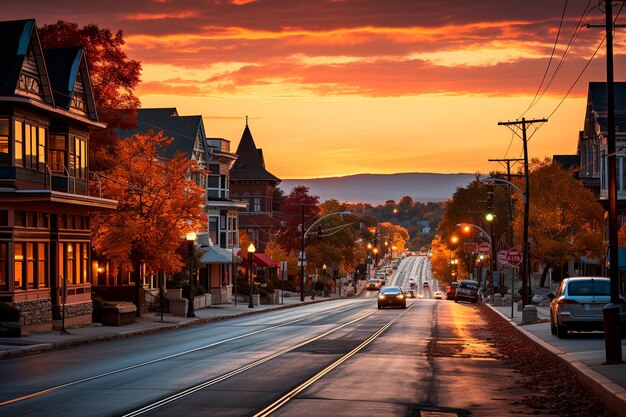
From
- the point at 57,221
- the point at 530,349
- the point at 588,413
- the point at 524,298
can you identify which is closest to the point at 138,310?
the point at 57,221

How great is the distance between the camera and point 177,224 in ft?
157

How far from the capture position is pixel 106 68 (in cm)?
5428

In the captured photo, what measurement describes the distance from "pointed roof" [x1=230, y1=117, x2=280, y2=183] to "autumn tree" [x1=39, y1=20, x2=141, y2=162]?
6048 centimetres

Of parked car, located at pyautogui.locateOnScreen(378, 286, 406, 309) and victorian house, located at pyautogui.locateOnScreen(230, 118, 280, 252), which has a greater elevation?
victorian house, located at pyautogui.locateOnScreen(230, 118, 280, 252)

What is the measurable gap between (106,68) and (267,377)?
3683 cm

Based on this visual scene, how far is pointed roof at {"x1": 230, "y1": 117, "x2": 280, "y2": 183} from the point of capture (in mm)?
115438

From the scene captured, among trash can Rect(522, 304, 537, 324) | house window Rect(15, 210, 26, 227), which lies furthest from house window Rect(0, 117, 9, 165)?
trash can Rect(522, 304, 537, 324)

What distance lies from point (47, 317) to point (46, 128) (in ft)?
25.4

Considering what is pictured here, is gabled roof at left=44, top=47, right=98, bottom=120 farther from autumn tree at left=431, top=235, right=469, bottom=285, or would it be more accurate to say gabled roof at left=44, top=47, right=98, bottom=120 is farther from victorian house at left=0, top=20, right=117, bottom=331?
autumn tree at left=431, top=235, right=469, bottom=285

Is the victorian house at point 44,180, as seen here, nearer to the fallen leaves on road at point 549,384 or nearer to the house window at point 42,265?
the house window at point 42,265

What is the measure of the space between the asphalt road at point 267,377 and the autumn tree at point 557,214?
4804 centimetres

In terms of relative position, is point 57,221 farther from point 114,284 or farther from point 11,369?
point 11,369

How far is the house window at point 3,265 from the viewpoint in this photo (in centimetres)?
3578

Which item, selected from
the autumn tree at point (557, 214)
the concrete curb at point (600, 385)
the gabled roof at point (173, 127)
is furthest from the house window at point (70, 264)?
the autumn tree at point (557, 214)
